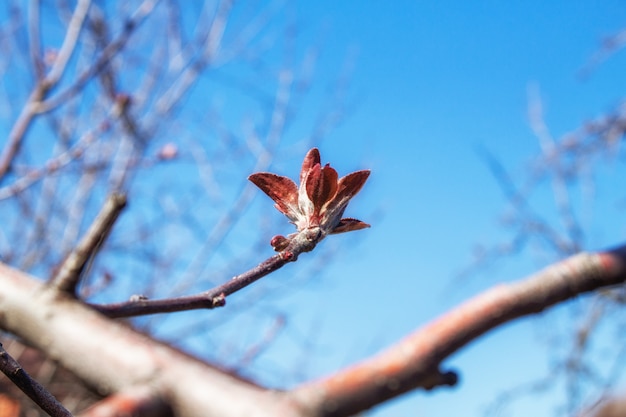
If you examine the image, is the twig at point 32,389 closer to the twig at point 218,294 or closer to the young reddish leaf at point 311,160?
the twig at point 218,294

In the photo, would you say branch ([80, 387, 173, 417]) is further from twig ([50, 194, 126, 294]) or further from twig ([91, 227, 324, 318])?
twig ([91, 227, 324, 318])

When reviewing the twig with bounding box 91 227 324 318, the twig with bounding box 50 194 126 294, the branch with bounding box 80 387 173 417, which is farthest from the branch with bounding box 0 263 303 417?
the twig with bounding box 91 227 324 318

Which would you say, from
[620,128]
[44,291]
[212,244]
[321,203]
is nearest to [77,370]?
[44,291]

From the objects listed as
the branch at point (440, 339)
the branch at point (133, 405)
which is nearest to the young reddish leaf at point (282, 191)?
the branch at point (133, 405)

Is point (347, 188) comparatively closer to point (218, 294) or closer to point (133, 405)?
point (218, 294)

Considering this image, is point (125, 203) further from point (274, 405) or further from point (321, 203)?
point (274, 405)
